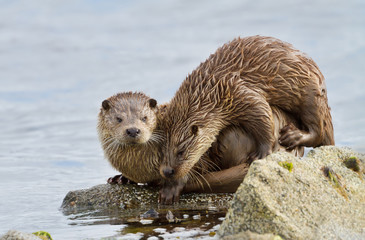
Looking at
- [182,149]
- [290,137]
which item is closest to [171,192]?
[182,149]

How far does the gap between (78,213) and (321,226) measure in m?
3.39

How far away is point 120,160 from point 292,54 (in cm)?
249

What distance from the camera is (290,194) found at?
430 cm

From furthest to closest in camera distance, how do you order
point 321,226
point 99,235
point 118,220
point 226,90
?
point 226,90 → point 118,220 → point 99,235 → point 321,226

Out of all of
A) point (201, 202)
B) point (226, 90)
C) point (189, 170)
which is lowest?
point (201, 202)

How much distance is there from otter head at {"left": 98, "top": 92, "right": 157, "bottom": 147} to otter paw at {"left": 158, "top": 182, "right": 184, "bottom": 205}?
674 millimetres

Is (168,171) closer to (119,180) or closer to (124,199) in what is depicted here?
(124,199)

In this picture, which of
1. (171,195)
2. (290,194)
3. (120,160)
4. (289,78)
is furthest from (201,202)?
(290,194)

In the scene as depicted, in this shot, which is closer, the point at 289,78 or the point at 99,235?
the point at 99,235

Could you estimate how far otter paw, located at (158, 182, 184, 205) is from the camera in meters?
6.61

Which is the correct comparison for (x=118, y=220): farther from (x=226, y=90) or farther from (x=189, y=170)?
(x=226, y=90)

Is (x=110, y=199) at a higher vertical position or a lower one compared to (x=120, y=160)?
lower

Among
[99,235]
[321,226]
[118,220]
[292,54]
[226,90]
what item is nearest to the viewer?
[321,226]

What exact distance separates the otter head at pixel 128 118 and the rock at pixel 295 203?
7.00 feet
